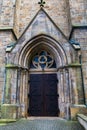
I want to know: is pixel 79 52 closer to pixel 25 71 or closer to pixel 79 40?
pixel 79 40

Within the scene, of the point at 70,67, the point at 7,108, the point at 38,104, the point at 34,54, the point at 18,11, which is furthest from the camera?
the point at 18,11

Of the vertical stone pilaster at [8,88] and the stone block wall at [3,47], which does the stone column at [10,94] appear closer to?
the vertical stone pilaster at [8,88]

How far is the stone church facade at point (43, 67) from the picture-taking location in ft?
20.5

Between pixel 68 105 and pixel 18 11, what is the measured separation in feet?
20.3

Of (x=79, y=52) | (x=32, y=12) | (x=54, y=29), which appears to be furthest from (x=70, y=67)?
(x=32, y=12)

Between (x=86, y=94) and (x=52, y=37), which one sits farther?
(x=52, y=37)

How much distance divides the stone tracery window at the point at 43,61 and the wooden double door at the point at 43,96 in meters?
0.51

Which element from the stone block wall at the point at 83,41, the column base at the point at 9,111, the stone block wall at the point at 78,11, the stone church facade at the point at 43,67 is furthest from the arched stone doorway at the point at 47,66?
the stone block wall at the point at 78,11

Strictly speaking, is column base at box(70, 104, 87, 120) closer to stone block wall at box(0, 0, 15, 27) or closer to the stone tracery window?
the stone tracery window

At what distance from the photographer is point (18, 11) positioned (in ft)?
30.2

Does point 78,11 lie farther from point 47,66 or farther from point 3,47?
point 3,47

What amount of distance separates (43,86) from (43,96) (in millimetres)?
455

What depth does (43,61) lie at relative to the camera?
25.2 feet

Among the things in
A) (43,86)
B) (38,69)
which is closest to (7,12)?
(38,69)
